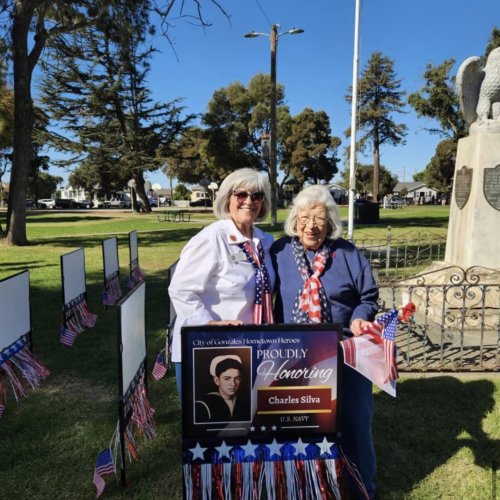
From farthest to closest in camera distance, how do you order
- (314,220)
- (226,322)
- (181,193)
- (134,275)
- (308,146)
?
(181,193) < (308,146) < (134,275) < (314,220) < (226,322)

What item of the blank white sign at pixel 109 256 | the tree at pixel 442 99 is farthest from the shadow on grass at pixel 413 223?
the blank white sign at pixel 109 256

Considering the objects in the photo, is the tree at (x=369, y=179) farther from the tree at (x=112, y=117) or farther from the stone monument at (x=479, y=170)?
the stone monument at (x=479, y=170)

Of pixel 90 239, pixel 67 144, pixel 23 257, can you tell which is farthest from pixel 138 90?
pixel 23 257

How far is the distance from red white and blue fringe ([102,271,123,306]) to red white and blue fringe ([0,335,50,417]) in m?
2.42

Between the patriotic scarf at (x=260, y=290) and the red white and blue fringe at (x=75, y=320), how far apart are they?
12.1 ft

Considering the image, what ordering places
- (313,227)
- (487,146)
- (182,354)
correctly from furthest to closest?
(487,146) → (313,227) → (182,354)

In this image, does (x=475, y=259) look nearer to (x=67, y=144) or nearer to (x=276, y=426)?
(x=276, y=426)

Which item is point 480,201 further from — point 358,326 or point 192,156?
point 192,156

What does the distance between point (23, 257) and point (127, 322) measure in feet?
39.4

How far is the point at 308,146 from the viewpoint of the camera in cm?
5228

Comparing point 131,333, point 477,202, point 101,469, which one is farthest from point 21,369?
point 477,202

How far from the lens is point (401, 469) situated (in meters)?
2.96

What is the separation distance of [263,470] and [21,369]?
9.55 feet

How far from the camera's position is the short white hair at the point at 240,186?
2520mm
